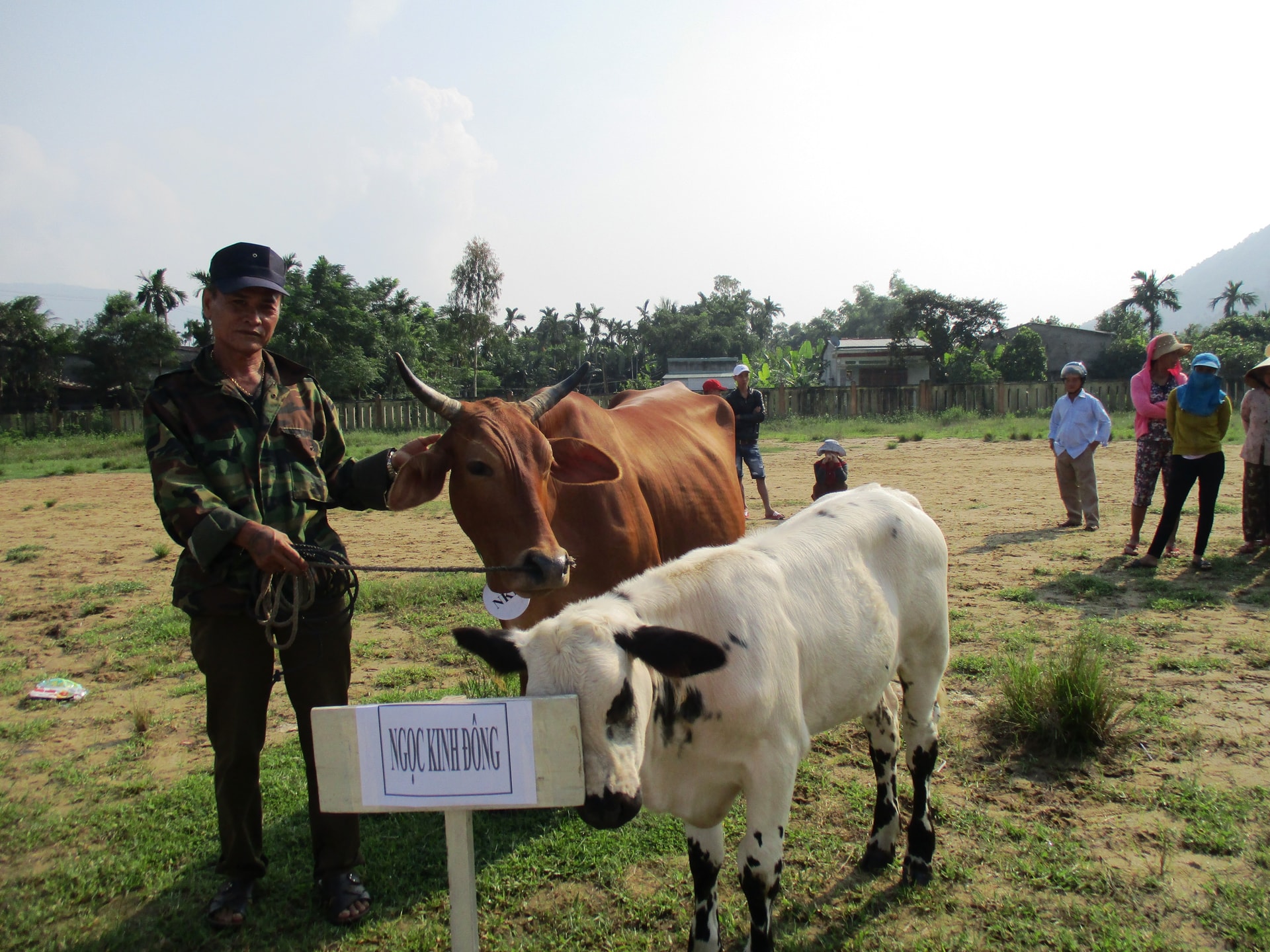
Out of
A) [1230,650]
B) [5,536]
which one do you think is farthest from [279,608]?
[5,536]

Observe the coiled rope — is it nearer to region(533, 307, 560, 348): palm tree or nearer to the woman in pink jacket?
the woman in pink jacket

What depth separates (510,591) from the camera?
11.6 feet

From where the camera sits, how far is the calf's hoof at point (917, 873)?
10.5 ft

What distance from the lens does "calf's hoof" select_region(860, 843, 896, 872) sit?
3.31 m

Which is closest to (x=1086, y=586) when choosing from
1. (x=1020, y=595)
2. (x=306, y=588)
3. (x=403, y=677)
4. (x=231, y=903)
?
(x=1020, y=595)

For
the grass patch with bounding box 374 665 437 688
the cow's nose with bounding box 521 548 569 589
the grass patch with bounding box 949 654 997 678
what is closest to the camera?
the cow's nose with bounding box 521 548 569 589

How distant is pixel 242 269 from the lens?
116 inches

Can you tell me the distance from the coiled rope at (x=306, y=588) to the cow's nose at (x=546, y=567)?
0.05 metres

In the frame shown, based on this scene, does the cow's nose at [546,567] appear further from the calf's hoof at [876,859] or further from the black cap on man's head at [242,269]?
the calf's hoof at [876,859]

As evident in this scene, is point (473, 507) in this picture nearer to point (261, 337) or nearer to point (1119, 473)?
point (261, 337)

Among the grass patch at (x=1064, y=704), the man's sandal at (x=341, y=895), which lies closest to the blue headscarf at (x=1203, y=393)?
the grass patch at (x=1064, y=704)

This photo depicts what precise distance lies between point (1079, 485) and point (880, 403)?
1895cm

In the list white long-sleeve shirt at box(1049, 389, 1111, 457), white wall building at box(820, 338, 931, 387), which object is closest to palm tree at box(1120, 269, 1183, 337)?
white wall building at box(820, 338, 931, 387)

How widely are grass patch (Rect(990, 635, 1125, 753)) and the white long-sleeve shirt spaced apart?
6.03m
